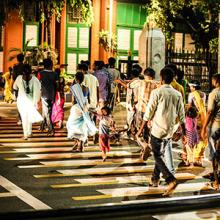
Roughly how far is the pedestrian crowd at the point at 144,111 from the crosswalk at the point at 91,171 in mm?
313

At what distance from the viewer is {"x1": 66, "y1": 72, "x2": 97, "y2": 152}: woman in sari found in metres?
12.4

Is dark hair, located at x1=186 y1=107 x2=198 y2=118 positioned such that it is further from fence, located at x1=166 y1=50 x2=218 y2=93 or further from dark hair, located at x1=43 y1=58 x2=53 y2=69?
fence, located at x1=166 y1=50 x2=218 y2=93

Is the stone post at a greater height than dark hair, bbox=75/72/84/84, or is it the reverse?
the stone post

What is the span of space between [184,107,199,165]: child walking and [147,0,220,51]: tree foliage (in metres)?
14.5

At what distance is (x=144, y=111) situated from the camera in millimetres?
12359

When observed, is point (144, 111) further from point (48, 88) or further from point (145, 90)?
point (48, 88)

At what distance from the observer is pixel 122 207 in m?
1.98

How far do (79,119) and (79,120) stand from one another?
21mm

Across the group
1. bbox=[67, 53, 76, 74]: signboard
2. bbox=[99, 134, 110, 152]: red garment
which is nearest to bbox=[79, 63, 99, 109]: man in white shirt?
bbox=[99, 134, 110, 152]: red garment

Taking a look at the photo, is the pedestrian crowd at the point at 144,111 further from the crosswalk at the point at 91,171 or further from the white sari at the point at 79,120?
the crosswalk at the point at 91,171

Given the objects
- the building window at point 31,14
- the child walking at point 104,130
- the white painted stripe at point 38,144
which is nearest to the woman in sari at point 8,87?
→ the building window at point 31,14

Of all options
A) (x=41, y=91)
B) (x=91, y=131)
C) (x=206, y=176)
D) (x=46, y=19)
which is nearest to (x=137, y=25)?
(x=46, y=19)

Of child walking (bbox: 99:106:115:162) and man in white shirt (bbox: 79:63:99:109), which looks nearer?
child walking (bbox: 99:106:115:162)

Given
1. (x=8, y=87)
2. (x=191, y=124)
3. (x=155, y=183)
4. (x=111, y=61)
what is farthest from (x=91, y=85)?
(x=8, y=87)
